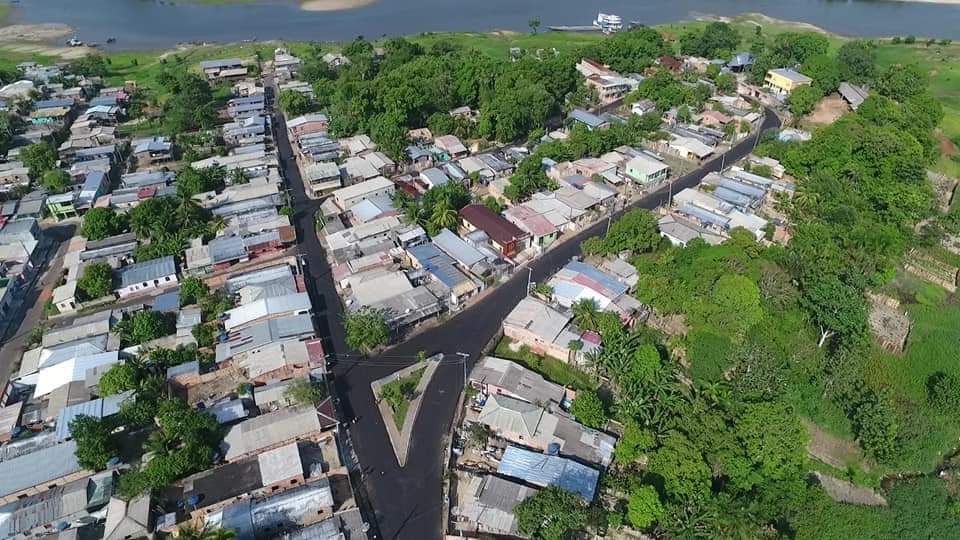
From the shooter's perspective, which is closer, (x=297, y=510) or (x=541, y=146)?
(x=297, y=510)

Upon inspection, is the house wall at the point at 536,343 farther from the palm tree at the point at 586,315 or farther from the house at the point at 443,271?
the house at the point at 443,271

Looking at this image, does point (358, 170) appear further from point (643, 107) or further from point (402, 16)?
point (402, 16)

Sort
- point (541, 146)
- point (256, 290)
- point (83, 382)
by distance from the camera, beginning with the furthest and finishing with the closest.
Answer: point (541, 146) < point (256, 290) < point (83, 382)

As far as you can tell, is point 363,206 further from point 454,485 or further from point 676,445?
point 676,445

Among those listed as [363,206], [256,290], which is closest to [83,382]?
[256,290]

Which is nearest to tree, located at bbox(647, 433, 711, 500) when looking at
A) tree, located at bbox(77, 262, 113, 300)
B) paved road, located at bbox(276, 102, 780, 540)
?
paved road, located at bbox(276, 102, 780, 540)

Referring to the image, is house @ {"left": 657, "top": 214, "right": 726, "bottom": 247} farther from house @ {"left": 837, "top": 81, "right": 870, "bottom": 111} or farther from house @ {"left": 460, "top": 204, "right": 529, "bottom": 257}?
house @ {"left": 837, "top": 81, "right": 870, "bottom": 111}

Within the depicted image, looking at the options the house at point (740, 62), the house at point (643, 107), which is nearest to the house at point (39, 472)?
the house at point (643, 107)
